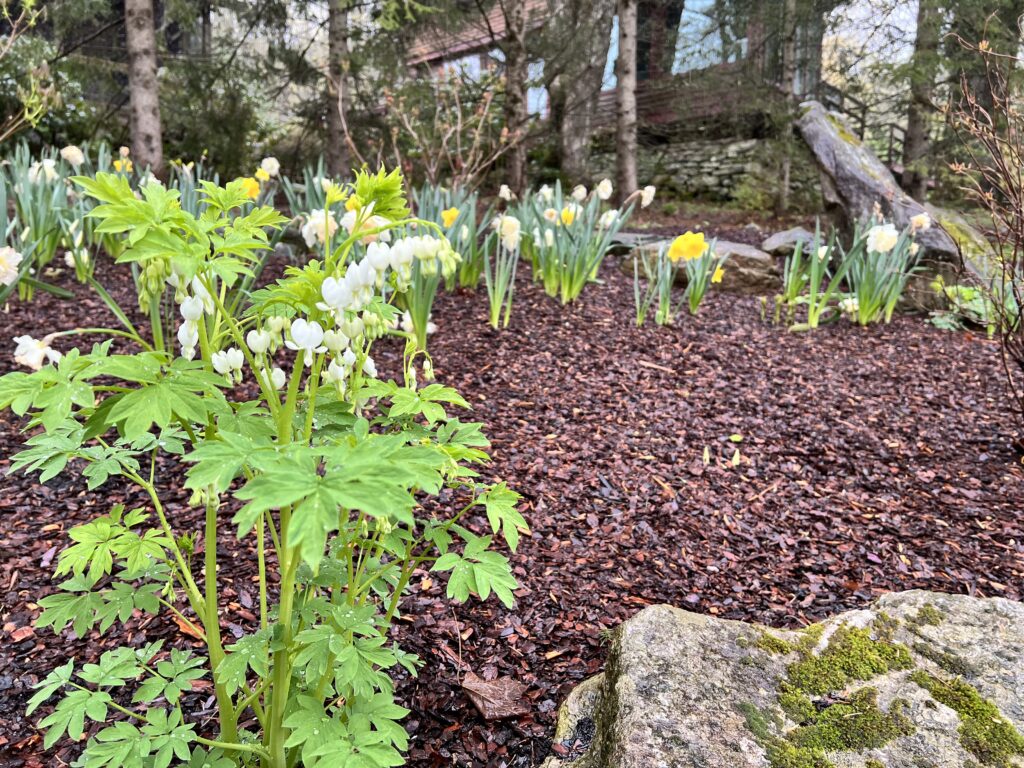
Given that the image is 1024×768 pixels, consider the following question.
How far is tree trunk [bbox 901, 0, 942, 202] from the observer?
781cm

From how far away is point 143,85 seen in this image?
196 inches

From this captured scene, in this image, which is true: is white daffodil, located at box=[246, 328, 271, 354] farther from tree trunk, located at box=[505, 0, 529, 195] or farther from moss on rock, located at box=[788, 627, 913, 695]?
tree trunk, located at box=[505, 0, 529, 195]

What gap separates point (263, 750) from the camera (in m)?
1.03

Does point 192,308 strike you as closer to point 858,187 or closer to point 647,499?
point 647,499

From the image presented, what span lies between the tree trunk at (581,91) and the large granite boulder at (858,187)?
13.0ft

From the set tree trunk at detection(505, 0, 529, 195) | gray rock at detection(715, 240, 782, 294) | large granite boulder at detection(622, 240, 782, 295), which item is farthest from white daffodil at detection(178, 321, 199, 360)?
tree trunk at detection(505, 0, 529, 195)

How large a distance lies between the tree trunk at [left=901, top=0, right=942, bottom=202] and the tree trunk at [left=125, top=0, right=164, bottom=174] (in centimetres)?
725

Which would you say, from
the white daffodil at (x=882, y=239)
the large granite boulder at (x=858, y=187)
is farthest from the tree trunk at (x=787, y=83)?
the white daffodil at (x=882, y=239)

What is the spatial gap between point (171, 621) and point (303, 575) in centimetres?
81

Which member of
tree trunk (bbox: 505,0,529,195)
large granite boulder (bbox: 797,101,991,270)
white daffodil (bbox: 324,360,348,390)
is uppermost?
tree trunk (bbox: 505,0,529,195)

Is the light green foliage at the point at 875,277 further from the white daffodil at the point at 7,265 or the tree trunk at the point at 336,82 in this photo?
the tree trunk at the point at 336,82

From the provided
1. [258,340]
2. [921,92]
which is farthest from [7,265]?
[921,92]

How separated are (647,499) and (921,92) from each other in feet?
30.3

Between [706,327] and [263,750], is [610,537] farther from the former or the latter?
[706,327]
